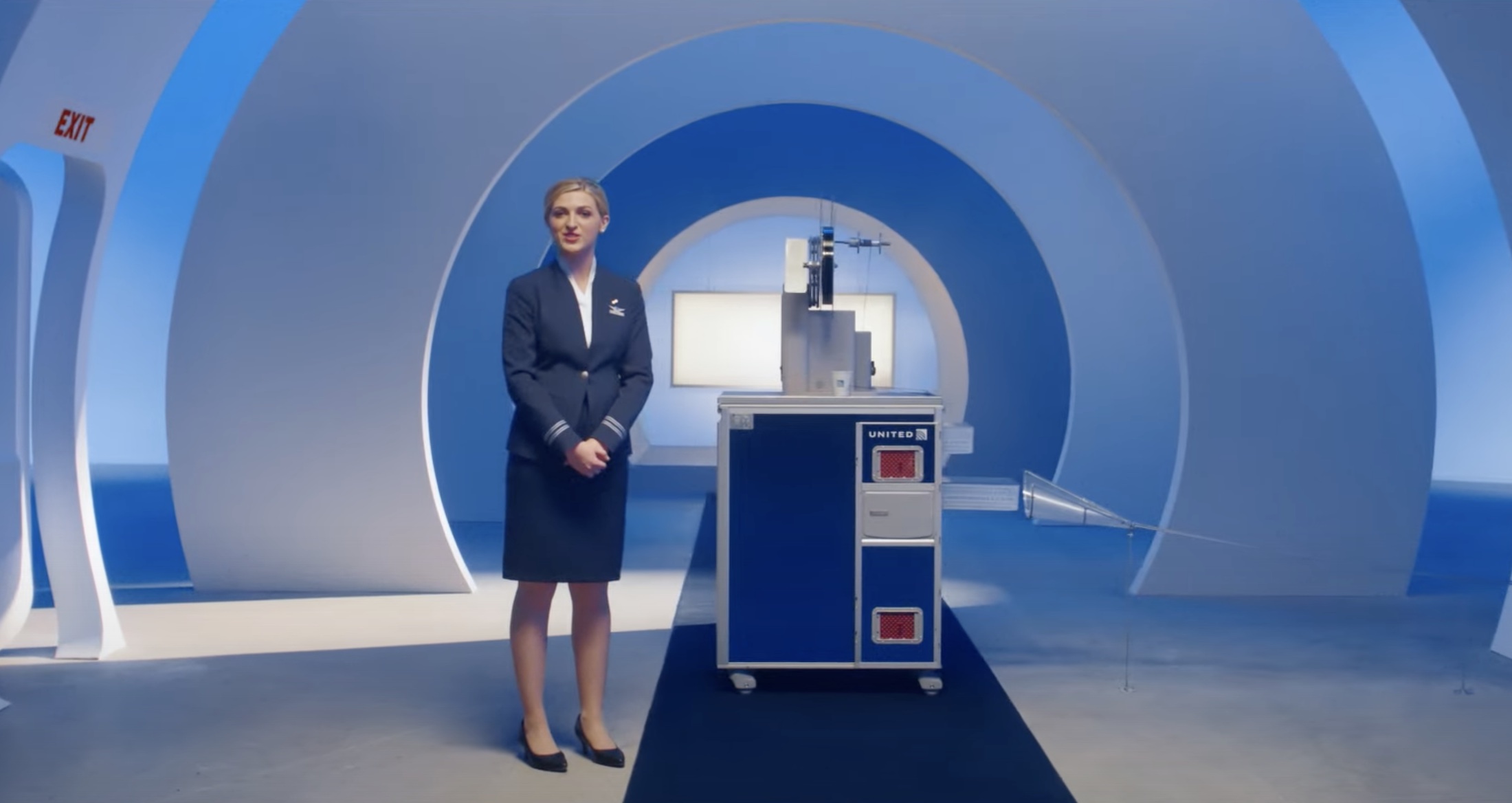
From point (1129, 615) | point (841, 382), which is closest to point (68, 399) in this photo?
point (841, 382)

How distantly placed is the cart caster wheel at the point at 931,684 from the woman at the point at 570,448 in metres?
1.23

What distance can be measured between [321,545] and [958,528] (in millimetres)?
4488

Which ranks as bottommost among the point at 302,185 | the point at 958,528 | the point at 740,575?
the point at 958,528

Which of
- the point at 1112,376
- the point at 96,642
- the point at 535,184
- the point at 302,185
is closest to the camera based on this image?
the point at 96,642

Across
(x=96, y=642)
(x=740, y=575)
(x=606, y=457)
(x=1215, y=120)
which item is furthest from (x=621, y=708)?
(x=1215, y=120)

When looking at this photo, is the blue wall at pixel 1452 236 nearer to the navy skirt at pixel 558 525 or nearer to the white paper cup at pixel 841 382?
the white paper cup at pixel 841 382

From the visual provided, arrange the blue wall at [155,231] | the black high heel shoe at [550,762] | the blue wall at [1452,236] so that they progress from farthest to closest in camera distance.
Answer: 1. the blue wall at [155,231]
2. the blue wall at [1452,236]
3. the black high heel shoe at [550,762]

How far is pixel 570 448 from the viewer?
12.4 ft

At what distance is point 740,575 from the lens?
15.9ft

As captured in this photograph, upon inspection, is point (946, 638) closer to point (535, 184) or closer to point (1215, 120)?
point (1215, 120)

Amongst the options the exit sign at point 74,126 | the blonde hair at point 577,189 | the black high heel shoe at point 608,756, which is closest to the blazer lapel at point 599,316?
the blonde hair at point 577,189

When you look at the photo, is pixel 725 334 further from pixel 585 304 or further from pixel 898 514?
pixel 585 304

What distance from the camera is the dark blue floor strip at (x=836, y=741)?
3707mm

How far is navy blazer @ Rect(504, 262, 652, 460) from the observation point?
388 centimetres
